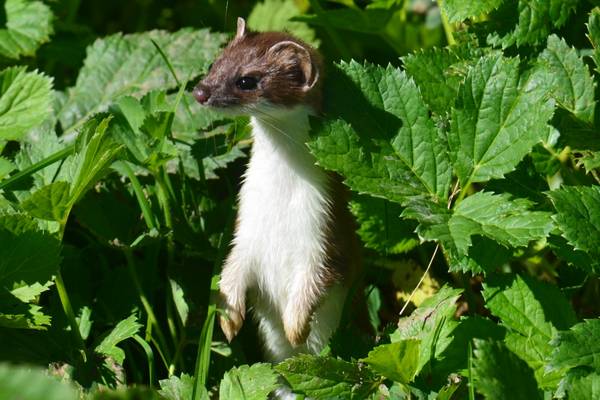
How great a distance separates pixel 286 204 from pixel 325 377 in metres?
0.62

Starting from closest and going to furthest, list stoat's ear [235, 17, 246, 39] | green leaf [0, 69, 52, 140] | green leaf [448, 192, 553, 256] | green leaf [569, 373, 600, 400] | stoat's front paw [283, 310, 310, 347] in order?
1. green leaf [569, 373, 600, 400]
2. green leaf [448, 192, 553, 256]
3. stoat's front paw [283, 310, 310, 347]
4. stoat's ear [235, 17, 246, 39]
5. green leaf [0, 69, 52, 140]

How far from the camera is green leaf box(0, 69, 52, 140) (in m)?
3.26

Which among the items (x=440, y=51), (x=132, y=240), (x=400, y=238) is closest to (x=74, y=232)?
(x=132, y=240)

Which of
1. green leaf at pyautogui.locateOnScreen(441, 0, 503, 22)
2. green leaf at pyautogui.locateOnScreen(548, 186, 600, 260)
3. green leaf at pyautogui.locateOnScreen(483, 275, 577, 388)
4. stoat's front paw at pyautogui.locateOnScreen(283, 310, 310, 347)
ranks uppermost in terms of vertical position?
green leaf at pyautogui.locateOnScreen(441, 0, 503, 22)

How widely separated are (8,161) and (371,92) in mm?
1287

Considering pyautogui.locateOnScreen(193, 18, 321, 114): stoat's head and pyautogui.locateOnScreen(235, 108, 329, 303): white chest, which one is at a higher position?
pyautogui.locateOnScreen(193, 18, 321, 114): stoat's head

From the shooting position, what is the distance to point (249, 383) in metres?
2.61

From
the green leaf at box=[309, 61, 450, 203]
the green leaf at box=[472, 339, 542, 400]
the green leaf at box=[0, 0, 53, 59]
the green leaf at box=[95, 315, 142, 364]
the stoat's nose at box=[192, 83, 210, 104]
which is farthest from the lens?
the green leaf at box=[0, 0, 53, 59]

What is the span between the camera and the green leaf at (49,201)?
8.46ft

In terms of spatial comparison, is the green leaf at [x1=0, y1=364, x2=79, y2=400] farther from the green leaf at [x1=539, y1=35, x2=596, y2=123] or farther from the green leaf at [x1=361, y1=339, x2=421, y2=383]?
the green leaf at [x1=539, y1=35, x2=596, y2=123]

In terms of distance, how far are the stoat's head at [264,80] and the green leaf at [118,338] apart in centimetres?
74

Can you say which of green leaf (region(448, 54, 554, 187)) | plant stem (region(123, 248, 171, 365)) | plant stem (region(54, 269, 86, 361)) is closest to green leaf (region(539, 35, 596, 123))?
green leaf (region(448, 54, 554, 187))

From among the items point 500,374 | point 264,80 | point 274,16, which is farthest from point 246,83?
point 274,16

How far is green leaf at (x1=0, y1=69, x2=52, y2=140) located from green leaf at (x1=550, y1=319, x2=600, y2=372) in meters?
1.97
